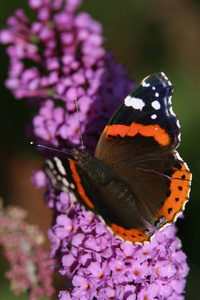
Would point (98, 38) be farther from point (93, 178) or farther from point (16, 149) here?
point (16, 149)

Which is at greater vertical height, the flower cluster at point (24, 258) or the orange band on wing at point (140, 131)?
the orange band on wing at point (140, 131)

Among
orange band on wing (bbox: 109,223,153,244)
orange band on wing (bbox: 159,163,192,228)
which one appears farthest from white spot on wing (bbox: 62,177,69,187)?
orange band on wing (bbox: 159,163,192,228)

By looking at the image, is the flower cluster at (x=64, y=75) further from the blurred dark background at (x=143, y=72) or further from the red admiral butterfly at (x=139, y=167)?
the blurred dark background at (x=143, y=72)

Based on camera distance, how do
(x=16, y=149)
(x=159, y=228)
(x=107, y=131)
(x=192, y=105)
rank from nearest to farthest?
(x=159, y=228) → (x=107, y=131) → (x=192, y=105) → (x=16, y=149)

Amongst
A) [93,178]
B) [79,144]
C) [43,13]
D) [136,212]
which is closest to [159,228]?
[136,212]

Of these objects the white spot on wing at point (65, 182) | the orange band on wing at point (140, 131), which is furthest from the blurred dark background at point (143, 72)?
the white spot on wing at point (65, 182)

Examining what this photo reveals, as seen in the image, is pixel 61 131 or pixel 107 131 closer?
pixel 107 131

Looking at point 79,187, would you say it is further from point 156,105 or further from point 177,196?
point 156,105
